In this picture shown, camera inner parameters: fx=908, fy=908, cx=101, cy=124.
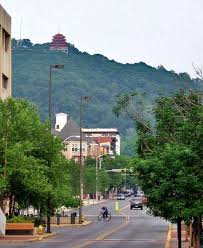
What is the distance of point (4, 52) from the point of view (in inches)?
3433

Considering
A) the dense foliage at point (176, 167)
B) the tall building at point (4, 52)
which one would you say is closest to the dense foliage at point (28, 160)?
the dense foliage at point (176, 167)

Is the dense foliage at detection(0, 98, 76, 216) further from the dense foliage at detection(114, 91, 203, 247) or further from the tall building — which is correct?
the tall building

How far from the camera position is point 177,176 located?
31906 mm

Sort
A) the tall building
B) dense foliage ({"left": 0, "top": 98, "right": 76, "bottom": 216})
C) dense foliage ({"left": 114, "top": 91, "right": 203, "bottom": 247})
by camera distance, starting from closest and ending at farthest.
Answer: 1. dense foliage ({"left": 114, "top": 91, "right": 203, "bottom": 247})
2. dense foliage ({"left": 0, "top": 98, "right": 76, "bottom": 216})
3. the tall building

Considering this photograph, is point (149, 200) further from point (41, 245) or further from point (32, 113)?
point (32, 113)

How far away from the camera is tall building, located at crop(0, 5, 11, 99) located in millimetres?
84250

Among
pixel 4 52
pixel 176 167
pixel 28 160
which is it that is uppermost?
pixel 4 52

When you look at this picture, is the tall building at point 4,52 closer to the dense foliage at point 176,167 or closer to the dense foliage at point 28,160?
the dense foliage at point 28,160

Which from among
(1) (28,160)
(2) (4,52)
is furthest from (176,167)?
(2) (4,52)

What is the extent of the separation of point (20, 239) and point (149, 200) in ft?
69.5

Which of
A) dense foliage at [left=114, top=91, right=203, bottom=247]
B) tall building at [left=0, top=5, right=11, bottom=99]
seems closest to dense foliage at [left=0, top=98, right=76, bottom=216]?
dense foliage at [left=114, top=91, right=203, bottom=247]

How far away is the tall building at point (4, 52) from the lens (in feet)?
276

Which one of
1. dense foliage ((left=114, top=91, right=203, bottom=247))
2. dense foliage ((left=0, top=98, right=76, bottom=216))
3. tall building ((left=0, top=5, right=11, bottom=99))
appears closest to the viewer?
dense foliage ((left=114, top=91, right=203, bottom=247))

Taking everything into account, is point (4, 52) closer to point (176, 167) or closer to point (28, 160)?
point (28, 160)
